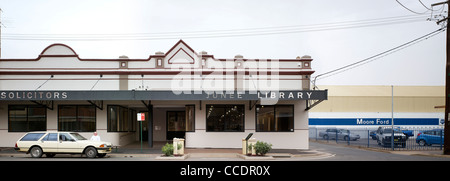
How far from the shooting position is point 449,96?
748 inches

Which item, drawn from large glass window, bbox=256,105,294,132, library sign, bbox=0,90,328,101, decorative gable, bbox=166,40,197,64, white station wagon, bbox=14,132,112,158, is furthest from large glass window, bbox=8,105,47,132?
Answer: large glass window, bbox=256,105,294,132

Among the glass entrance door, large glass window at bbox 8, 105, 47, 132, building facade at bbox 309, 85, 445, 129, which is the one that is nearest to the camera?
large glass window at bbox 8, 105, 47, 132

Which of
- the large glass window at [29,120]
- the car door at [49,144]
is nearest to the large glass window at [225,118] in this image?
the car door at [49,144]

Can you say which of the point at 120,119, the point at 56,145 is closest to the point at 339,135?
the point at 120,119

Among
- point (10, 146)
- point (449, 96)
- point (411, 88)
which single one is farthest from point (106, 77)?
point (411, 88)

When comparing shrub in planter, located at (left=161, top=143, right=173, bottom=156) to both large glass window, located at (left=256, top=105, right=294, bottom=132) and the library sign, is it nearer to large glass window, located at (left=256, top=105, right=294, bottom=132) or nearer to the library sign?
the library sign

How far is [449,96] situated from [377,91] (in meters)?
26.2

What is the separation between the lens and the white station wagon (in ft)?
54.2

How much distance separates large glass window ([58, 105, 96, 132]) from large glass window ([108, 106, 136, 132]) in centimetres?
108

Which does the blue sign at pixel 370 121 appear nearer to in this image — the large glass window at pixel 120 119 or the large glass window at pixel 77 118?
the large glass window at pixel 120 119

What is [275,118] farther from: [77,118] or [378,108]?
[378,108]

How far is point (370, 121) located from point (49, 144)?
118 ft

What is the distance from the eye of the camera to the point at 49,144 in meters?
16.5
